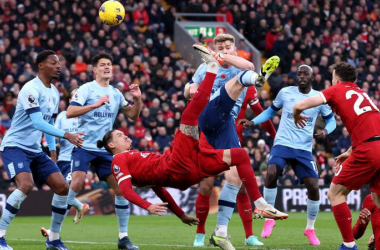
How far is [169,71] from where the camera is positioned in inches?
917

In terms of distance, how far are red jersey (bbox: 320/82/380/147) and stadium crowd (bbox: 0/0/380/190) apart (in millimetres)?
11413

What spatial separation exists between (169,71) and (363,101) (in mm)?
14622

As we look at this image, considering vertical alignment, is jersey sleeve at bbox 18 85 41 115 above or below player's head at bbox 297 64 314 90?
above

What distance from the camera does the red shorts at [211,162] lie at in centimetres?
885

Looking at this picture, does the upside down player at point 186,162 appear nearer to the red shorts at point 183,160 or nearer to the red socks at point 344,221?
the red shorts at point 183,160

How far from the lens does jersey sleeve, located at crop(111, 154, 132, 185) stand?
9000 millimetres

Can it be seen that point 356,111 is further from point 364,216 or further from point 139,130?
point 139,130

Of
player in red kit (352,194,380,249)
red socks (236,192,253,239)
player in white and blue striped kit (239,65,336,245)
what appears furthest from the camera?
player in white and blue striped kit (239,65,336,245)

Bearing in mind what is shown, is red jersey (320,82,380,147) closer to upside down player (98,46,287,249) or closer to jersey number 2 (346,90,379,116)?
jersey number 2 (346,90,379,116)

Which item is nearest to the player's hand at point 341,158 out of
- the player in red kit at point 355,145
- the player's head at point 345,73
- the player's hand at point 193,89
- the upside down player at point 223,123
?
the player in red kit at point 355,145

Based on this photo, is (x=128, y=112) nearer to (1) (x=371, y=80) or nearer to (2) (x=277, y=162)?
(2) (x=277, y=162)

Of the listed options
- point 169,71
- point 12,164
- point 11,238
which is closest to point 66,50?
point 169,71

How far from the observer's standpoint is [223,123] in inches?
383

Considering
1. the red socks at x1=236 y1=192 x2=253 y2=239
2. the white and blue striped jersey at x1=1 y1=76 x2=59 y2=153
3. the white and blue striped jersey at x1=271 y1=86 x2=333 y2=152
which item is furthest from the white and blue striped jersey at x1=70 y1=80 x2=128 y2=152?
the white and blue striped jersey at x1=271 y1=86 x2=333 y2=152
